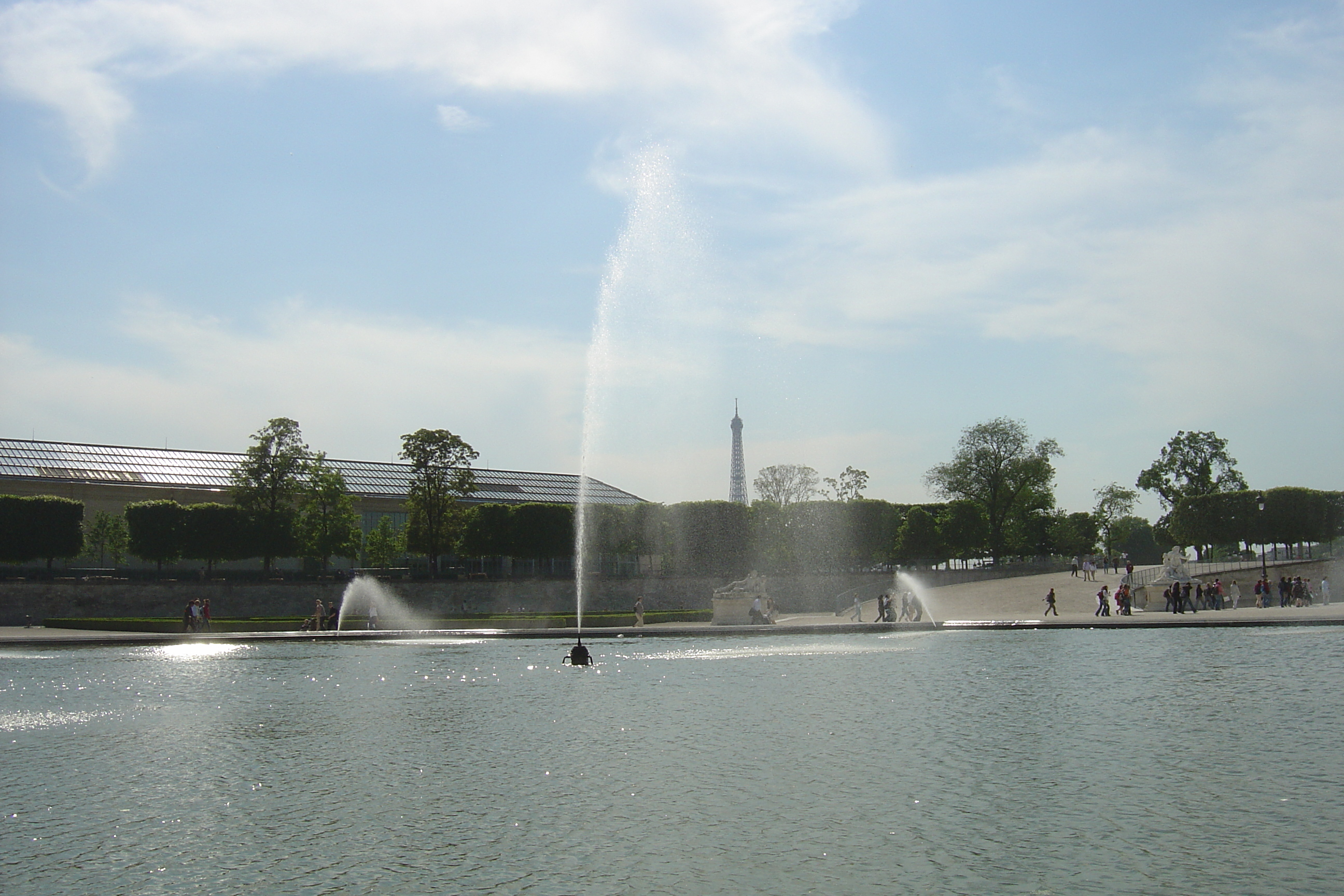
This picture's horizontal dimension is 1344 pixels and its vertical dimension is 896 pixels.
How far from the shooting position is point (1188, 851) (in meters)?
10.1

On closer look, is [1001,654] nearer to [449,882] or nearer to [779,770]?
[779,770]

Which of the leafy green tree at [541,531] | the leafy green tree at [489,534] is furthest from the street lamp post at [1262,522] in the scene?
the leafy green tree at [489,534]

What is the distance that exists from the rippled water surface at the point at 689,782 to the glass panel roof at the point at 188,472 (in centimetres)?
5864

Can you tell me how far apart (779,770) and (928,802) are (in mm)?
2298

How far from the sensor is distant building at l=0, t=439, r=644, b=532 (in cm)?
7544

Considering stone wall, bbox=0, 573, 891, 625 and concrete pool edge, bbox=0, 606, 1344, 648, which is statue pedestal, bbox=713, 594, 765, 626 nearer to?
concrete pool edge, bbox=0, 606, 1344, 648

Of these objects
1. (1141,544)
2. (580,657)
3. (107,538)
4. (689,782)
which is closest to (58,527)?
(107,538)

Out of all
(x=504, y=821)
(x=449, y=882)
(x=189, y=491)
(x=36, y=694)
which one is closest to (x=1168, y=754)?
(x=504, y=821)

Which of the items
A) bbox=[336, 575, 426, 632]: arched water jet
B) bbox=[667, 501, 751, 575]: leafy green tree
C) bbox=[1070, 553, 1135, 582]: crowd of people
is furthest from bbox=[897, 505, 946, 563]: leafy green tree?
bbox=[336, 575, 426, 632]: arched water jet

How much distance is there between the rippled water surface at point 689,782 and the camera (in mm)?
9727

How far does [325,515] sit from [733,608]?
26200 mm

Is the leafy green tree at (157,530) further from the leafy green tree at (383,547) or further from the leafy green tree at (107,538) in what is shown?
the leafy green tree at (383,547)

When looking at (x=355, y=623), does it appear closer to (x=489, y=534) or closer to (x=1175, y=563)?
(x=489, y=534)

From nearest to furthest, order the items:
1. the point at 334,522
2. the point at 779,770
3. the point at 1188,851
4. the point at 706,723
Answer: the point at 1188,851
the point at 779,770
the point at 706,723
the point at 334,522
